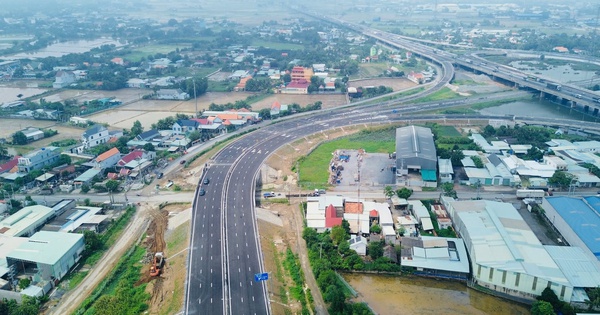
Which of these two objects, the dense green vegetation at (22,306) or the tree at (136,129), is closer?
the dense green vegetation at (22,306)

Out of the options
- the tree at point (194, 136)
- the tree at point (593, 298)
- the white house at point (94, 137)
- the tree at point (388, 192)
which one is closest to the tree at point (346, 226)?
the tree at point (388, 192)

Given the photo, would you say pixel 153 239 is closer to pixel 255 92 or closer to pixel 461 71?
pixel 255 92

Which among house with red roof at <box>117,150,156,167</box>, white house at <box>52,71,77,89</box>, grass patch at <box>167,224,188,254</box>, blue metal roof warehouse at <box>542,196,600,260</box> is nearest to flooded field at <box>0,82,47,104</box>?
white house at <box>52,71,77,89</box>

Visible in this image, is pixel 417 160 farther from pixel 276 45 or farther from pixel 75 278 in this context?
pixel 276 45


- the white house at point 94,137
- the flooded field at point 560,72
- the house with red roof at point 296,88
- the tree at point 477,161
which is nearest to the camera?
the tree at point 477,161

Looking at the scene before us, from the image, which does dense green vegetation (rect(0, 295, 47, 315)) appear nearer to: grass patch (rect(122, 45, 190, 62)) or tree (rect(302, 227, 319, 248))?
tree (rect(302, 227, 319, 248))

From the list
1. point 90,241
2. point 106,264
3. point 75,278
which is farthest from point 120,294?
point 90,241

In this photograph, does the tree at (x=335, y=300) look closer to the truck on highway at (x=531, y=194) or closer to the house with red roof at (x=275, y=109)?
the truck on highway at (x=531, y=194)
